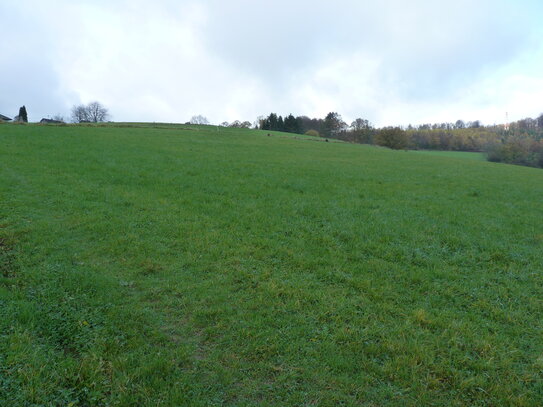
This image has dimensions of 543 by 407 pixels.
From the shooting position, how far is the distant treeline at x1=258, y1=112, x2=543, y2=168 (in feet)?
183

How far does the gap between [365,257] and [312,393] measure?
3915 mm

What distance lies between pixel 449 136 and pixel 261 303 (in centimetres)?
9287

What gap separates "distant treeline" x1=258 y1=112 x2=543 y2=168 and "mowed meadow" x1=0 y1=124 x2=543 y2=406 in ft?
195

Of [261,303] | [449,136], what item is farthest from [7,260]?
[449,136]

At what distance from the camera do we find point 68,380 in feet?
11.0

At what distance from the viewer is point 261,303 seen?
16.4ft

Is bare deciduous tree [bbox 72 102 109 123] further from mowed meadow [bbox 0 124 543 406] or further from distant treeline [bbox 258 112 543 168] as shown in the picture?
mowed meadow [bbox 0 124 543 406]

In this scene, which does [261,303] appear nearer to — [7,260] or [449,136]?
[7,260]

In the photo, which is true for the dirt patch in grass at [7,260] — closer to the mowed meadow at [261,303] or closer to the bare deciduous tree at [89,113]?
the mowed meadow at [261,303]

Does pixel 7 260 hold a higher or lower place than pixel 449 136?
lower

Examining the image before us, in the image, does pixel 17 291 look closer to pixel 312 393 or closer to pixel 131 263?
pixel 131 263

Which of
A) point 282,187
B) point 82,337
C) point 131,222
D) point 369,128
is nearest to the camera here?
point 82,337

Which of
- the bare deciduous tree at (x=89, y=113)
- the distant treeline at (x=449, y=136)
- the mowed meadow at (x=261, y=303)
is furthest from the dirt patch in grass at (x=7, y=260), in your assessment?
the bare deciduous tree at (x=89, y=113)

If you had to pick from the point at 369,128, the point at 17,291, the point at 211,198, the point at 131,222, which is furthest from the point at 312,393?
the point at 369,128
